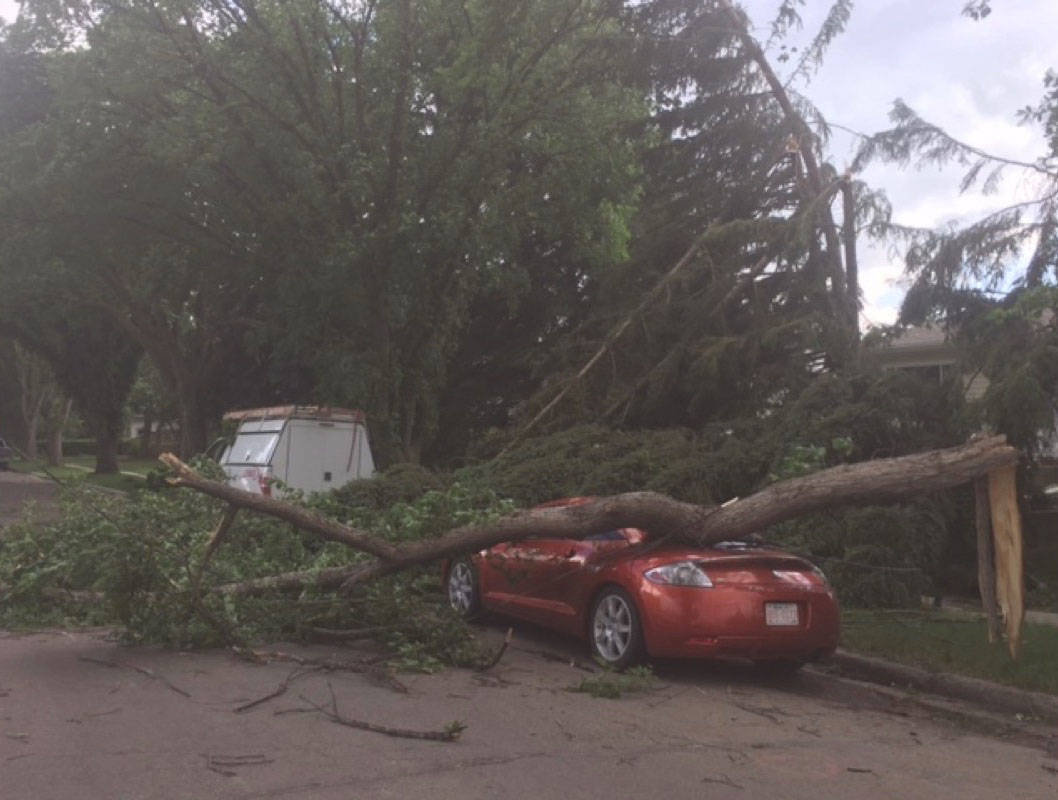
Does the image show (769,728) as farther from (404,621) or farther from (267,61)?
(267,61)

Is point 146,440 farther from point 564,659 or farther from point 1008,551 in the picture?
point 1008,551

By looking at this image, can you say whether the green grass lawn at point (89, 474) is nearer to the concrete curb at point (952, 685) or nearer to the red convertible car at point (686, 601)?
the red convertible car at point (686, 601)

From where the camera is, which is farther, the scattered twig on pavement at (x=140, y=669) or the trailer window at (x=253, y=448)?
the trailer window at (x=253, y=448)

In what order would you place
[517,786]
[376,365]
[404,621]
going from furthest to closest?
[376,365]
[404,621]
[517,786]

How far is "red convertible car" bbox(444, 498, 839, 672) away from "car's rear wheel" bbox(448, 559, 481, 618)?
1.09m

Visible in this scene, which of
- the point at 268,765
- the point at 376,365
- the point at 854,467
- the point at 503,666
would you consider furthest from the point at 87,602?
the point at 376,365

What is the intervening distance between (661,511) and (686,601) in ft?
2.50

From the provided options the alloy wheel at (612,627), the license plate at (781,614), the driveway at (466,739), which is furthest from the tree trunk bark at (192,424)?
the license plate at (781,614)

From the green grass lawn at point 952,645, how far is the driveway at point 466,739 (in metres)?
0.72

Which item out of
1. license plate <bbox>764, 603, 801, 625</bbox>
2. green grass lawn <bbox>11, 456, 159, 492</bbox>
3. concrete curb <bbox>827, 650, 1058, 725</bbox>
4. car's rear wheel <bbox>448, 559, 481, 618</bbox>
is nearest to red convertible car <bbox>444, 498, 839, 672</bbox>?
license plate <bbox>764, 603, 801, 625</bbox>

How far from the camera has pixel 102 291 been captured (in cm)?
2722

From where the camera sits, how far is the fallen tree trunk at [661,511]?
294 inches

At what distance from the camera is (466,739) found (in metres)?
5.94

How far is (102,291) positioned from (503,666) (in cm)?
2215
